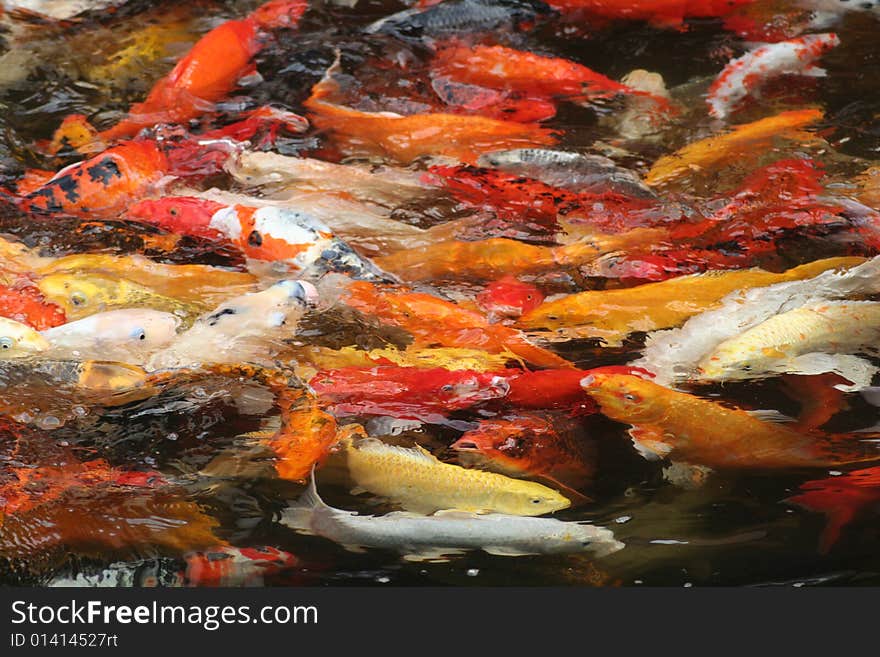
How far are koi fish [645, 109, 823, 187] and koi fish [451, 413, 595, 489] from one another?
152 centimetres

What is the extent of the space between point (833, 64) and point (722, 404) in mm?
2703

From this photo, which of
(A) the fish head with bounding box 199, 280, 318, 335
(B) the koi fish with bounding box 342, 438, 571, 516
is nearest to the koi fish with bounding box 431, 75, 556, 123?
(A) the fish head with bounding box 199, 280, 318, 335

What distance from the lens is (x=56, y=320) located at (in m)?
3.36

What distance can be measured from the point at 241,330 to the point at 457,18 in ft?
8.93

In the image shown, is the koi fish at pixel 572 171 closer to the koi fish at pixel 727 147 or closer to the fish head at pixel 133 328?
the koi fish at pixel 727 147

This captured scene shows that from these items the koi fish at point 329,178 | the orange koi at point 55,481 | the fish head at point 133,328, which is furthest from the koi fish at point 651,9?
the orange koi at point 55,481

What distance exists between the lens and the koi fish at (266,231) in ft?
11.7

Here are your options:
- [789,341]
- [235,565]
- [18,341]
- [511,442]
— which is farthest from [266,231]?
[789,341]

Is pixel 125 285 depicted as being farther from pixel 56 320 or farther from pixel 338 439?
pixel 338 439

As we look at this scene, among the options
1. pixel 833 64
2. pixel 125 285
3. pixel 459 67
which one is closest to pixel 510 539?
pixel 125 285

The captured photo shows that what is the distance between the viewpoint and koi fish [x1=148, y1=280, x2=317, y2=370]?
316 cm

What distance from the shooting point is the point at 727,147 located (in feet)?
13.7

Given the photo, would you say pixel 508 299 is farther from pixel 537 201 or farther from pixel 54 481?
pixel 54 481

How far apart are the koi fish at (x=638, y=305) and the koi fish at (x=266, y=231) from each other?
2.07 feet
